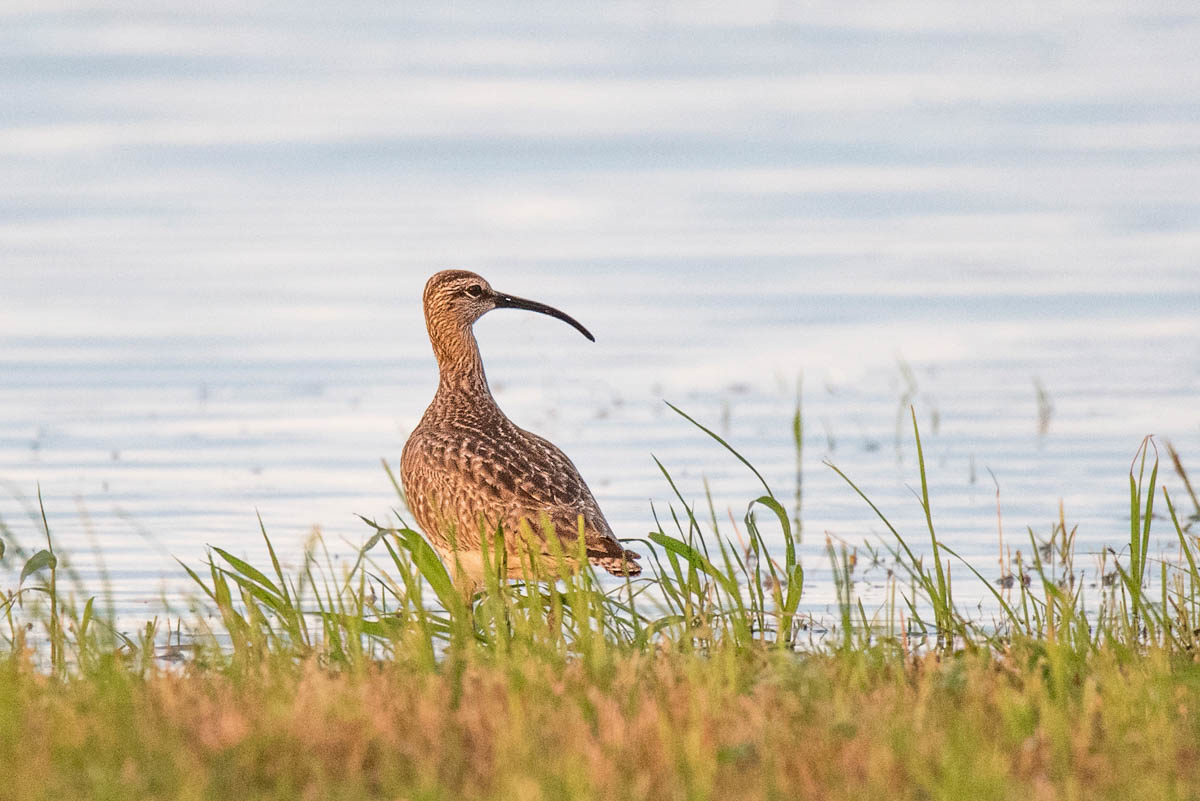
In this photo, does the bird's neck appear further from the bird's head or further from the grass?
the grass

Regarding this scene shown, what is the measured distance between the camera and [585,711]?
513 centimetres

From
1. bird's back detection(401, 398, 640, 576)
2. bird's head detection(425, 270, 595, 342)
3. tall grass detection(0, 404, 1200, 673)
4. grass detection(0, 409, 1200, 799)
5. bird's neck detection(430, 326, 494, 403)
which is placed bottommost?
grass detection(0, 409, 1200, 799)

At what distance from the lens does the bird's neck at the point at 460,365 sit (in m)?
10.0

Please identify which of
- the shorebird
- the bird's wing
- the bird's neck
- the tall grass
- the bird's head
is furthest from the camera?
the bird's head

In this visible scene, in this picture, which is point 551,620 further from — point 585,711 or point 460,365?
point 460,365

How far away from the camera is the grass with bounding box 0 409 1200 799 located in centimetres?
456

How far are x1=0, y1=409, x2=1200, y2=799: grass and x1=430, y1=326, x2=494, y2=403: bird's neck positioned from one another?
3353 millimetres

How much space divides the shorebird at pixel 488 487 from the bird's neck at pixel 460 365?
14 mm

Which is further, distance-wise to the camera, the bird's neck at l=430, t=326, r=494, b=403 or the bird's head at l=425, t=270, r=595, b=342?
the bird's head at l=425, t=270, r=595, b=342

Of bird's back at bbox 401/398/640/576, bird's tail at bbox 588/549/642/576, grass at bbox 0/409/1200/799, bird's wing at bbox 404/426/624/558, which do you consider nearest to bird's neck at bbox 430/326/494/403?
bird's back at bbox 401/398/640/576

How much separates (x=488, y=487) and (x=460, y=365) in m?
1.45

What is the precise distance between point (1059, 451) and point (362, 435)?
4.71 metres

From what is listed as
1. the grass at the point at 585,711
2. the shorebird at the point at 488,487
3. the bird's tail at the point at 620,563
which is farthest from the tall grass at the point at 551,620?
the shorebird at the point at 488,487

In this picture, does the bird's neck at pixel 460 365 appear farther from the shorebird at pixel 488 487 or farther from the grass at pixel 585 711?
the grass at pixel 585 711
